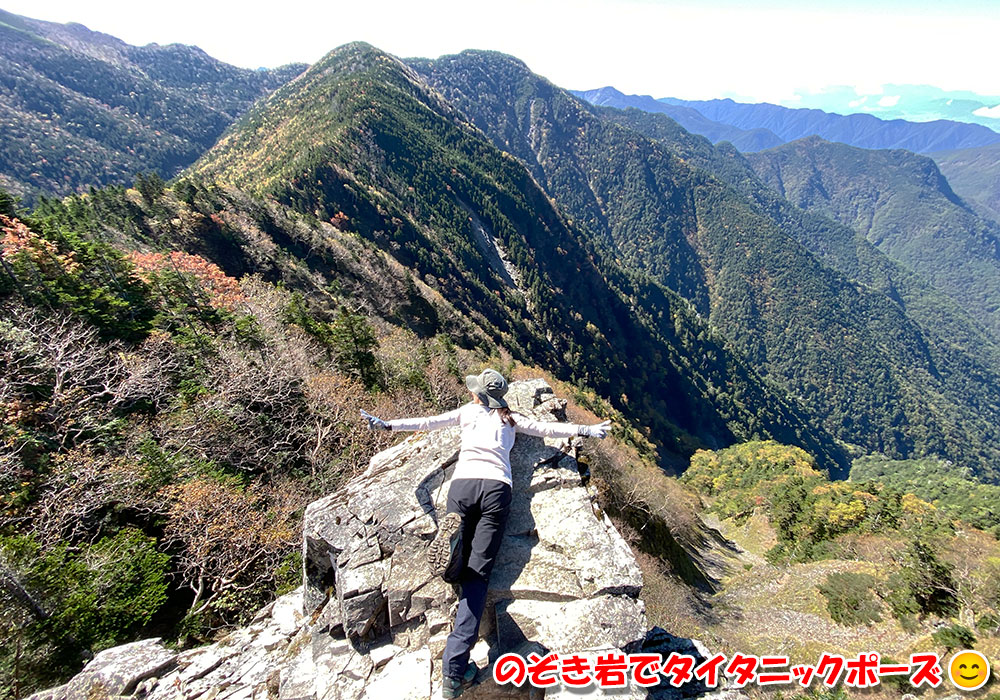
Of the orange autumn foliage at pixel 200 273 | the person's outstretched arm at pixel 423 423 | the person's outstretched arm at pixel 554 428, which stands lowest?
the orange autumn foliage at pixel 200 273

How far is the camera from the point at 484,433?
7.64m

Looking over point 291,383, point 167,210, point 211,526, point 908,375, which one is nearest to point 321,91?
point 167,210

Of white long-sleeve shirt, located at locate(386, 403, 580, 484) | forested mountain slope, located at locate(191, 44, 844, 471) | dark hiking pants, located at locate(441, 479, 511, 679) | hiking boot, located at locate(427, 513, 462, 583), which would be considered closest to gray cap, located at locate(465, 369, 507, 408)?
white long-sleeve shirt, located at locate(386, 403, 580, 484)

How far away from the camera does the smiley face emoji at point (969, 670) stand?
10.0 metres

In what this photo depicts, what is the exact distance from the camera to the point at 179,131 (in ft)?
639

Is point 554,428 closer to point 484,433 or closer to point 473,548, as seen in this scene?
point 484,433

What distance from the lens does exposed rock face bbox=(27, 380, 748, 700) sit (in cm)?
653

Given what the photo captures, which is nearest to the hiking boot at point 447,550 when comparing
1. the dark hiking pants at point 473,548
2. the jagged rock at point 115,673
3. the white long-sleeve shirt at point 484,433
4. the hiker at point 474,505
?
the hiker at point 474,505

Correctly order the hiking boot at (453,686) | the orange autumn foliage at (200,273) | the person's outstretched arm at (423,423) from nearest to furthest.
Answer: the hiking boot at (453,686), the person's outstretched arm at (423,423), the orange autumn foliage at (200,273)

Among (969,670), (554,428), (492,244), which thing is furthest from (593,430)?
(492,244)

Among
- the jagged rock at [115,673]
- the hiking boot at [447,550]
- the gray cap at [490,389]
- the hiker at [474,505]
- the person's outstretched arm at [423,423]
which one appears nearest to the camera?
the hiker at [474,505]

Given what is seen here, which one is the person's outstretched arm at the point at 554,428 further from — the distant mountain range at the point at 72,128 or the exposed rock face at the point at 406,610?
the distant mountain range at the point at 72,128

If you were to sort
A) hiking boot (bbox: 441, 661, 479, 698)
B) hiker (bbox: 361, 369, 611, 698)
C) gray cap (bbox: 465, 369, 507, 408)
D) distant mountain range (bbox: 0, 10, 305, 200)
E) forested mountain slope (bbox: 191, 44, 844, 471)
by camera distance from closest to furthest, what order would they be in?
1. hiking boot (bbox: 441, 661, 479, 698)
2. hiker (bbox: 361, 369, 611, 698)
3. gray cap (bbox: 465, 369, 507, 408)
4. forested mountain slope (bbox: 191, 44, 844, 471)
5. distant mountain range (bbox: 0, 10, 305, 200)

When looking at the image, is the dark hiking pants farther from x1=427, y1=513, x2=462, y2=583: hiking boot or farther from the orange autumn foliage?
the orange autumn foliage
